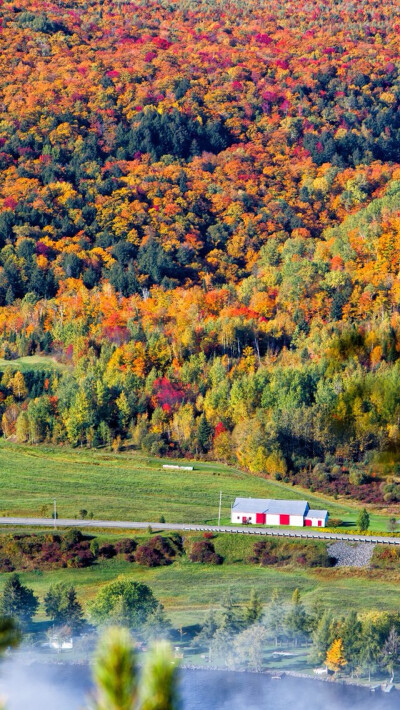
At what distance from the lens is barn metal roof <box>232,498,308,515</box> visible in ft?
188

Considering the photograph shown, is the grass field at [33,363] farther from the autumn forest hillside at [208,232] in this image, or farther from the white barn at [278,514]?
the white barn at [278,514]

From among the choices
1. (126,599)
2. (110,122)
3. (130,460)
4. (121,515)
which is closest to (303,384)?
(130,460)

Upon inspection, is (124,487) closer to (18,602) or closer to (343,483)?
(343,483)

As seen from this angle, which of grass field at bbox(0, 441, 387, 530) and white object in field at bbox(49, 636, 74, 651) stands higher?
grass field at bbox(0, 441, 387, 530)

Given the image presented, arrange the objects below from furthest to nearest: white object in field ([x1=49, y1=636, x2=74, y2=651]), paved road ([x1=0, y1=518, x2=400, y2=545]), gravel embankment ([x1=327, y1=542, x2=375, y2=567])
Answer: paved road ([x1=0, y1=518, x2=400, y2=545]) < gravel embankment ([x1=327, y1=542, x2=375, y2=567]) < white object in field ([x1=49, y1=636, x2=74, y2=651])

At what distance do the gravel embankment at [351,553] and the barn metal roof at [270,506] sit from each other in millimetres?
5446

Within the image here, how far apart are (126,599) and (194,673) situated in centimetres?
555

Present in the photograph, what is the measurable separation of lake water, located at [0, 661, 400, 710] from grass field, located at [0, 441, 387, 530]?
1892cm

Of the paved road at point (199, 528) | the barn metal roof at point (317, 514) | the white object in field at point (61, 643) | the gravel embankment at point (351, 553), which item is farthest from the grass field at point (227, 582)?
the barn metal roof at point (317, 514)

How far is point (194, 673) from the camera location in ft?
128

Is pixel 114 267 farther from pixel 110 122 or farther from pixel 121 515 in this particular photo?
pixel 121 515

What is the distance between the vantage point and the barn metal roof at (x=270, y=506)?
5722cm

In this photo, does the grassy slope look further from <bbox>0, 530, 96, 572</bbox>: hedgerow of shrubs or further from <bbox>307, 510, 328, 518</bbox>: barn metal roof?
<bbox>307, 510, 328, 518</bbox>: barn metal roof

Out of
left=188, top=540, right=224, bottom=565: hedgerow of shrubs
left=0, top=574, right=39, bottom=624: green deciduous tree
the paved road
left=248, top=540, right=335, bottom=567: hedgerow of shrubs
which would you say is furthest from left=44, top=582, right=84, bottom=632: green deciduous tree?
the paved road
